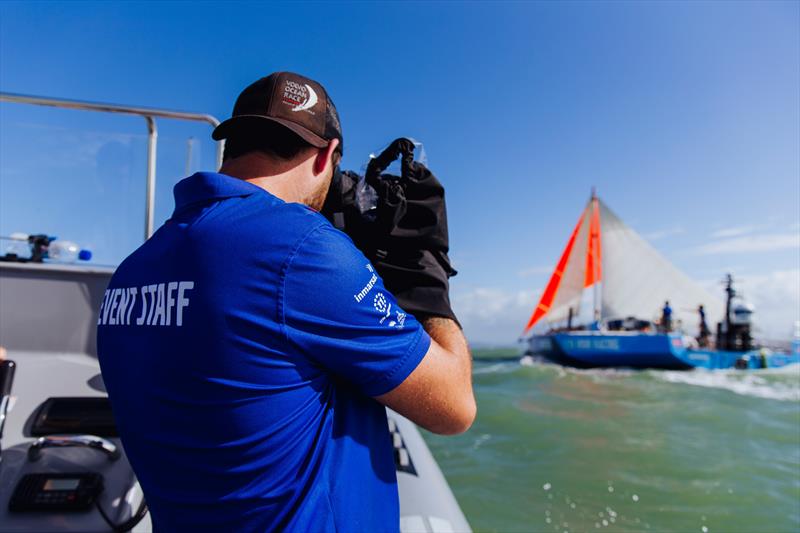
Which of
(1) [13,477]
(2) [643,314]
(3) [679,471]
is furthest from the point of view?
(2) [643,314]

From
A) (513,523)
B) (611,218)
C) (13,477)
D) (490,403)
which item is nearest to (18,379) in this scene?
(13,477)

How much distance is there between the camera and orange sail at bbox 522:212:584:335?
3070cm

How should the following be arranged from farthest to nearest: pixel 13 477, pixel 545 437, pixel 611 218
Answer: pixel 611 218 < pixel 545 437 < pixel 13 477

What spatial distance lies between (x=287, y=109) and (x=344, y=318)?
469 mm

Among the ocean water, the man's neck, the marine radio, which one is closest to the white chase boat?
the marine radio

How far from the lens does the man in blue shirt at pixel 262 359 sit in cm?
78

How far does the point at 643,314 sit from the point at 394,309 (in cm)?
3352

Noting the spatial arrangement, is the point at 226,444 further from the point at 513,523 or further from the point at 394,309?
the point at 513,523

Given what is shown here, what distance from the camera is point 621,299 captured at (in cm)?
3123

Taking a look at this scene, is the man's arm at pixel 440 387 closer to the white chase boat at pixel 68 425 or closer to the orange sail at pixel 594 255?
the white chase boat at pixel 68 425

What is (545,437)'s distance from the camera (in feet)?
22.7

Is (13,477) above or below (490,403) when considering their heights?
above

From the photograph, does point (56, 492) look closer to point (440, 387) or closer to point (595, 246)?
point (440, 387)

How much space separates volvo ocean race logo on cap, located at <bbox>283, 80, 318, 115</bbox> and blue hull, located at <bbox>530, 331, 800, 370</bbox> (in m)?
23.9
